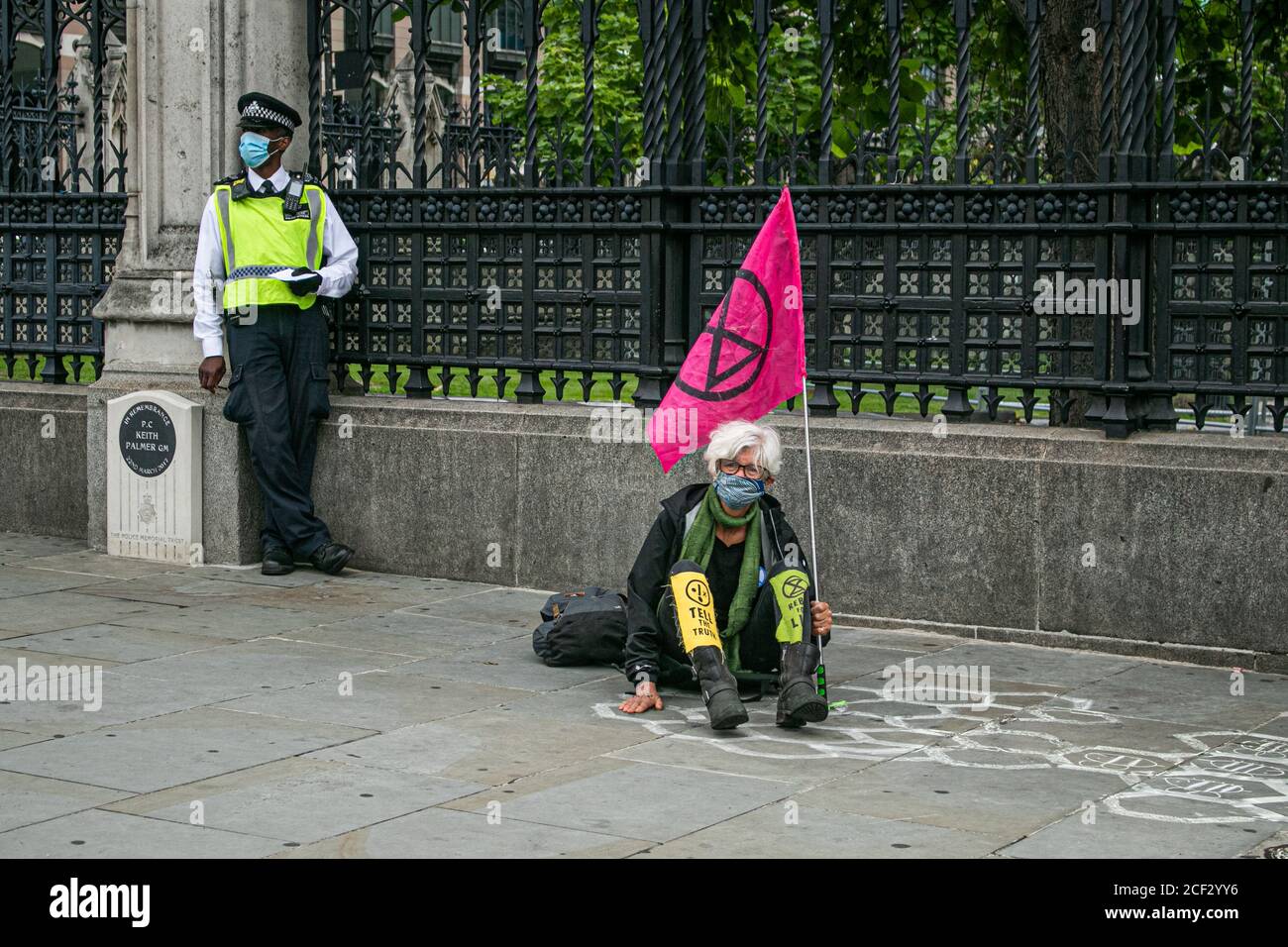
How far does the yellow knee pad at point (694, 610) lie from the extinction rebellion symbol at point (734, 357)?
2.91 ft

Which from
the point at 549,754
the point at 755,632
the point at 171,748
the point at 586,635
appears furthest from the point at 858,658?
the point at 171,748

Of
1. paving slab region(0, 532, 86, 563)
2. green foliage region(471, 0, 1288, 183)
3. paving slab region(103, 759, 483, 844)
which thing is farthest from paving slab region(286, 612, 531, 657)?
paving slab region(0, 532, 86, 563)

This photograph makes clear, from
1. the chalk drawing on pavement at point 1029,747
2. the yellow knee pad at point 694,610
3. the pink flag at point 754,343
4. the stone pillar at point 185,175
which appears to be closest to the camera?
the chalk drawing on pavement at point 1029,747

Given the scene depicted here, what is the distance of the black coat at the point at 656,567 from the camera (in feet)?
24.6

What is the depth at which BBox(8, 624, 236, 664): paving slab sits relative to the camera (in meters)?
8.34

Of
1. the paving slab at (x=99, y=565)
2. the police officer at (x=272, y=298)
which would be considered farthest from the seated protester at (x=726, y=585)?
the paving slab at (x=99, y=565)

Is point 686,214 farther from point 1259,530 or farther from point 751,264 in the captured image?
point 1259,530

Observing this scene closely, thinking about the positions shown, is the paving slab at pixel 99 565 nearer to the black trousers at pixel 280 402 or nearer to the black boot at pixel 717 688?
the black trousers at pixel 280 402

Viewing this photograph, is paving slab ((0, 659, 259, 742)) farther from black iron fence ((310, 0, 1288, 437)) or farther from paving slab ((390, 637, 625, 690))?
black iron fence ((310, 0, 1288, 437))

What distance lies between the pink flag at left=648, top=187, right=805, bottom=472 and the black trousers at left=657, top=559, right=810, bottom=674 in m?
0.63

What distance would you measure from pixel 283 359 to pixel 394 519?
1074 millimetres

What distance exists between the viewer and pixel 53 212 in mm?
12055

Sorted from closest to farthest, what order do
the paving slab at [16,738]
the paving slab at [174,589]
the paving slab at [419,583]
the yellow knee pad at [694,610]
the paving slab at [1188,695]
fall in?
the paving slab at [16,738] < the yellow knee pad at [694,610] < the paving slab at [1188,695] < the paving slab at [174,589] < the paving slab at [419,583]

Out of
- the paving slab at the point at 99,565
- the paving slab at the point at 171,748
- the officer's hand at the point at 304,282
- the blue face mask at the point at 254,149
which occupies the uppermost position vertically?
the blue face mask at the point at 254,149
